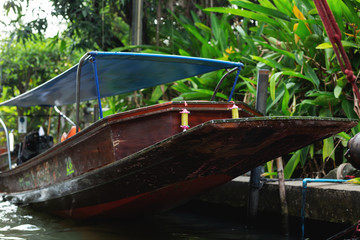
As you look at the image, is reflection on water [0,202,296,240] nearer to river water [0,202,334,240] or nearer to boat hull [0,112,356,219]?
river water [0,202,334,240]

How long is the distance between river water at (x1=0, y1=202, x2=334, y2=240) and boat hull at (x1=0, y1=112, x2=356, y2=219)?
0.59 feet

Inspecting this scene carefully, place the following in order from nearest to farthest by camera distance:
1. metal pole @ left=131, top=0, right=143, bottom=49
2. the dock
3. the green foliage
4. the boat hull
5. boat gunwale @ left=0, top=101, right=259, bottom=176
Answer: the boat hull → the dock → boat gunwale @ left=0, top=101, right=259, bottom=176 → the green foliage → metal pole @ left=131, top=0, right=143, bottom=49

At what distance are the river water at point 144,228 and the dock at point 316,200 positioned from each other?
0.77ft

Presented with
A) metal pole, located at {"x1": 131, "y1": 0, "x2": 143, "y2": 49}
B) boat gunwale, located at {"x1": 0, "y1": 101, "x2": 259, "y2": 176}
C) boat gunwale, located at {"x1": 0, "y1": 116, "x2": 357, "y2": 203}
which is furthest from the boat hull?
metal pole, located at {"x1": 131, "y1": 0, "x2": 143, "y2": 49}

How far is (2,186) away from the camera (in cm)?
687

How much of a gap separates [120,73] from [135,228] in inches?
61.4

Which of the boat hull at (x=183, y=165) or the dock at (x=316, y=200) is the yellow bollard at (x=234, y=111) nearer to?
the boat hull at (x=183, y=165)

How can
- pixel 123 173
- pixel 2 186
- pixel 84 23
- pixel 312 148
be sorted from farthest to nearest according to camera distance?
pixel 84 23 < pixel 2 186 < pixel 312 148 < pixel 123 173

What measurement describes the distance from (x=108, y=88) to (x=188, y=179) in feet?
6.58

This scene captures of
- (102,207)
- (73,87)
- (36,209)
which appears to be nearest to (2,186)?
(36,209)

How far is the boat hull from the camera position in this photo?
3.15 meters

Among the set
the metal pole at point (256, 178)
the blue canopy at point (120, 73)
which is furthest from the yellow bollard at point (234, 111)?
the blue canopy at point (120, 73)

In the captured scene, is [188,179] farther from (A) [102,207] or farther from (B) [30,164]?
(B) [30,164]

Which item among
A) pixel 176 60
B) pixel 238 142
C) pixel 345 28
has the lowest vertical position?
pixel 238 142
